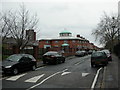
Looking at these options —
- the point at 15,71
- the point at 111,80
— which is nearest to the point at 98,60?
the point at 111,80

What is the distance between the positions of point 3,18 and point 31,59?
26.8ft

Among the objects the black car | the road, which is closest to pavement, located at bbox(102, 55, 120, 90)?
the road

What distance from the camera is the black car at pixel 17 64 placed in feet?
42.2

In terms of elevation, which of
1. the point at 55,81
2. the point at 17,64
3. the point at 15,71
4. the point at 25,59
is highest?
the point at 25,59

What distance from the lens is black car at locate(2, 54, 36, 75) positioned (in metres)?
12.9

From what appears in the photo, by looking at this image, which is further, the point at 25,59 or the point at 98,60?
the point at 98,60

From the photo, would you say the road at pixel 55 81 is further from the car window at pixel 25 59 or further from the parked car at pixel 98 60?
the parked car at pixel 98 60

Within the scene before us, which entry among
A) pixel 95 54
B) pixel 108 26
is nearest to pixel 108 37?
pixel 108 26

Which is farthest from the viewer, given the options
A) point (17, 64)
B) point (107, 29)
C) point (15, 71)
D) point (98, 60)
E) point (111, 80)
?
point (107, 29)

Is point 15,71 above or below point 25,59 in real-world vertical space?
below

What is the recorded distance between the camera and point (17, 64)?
13.7 m

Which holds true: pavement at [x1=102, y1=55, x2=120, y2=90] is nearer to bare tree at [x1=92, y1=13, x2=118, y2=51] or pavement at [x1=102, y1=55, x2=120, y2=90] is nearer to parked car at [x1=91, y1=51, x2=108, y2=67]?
parked car at [x1=91, y1=51, x2=108, y2=67]

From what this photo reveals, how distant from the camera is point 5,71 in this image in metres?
12.8

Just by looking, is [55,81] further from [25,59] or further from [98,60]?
[98,60]
